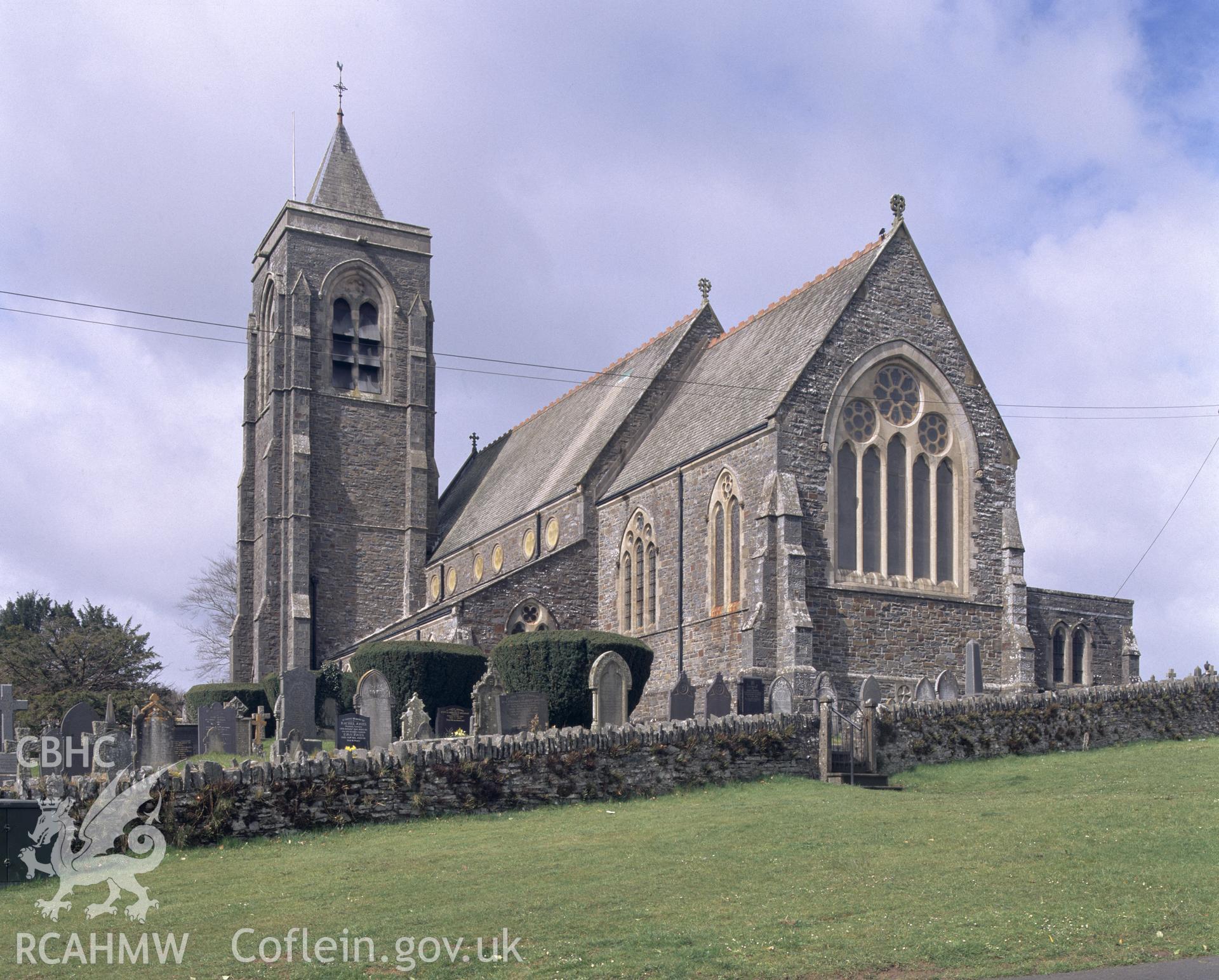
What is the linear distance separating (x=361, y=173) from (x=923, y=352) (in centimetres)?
2649

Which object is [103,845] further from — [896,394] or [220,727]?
[896,394]

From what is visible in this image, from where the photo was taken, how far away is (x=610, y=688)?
2511cm

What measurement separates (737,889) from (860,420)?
19.0m

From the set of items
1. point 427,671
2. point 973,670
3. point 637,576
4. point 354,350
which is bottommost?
point 427,671

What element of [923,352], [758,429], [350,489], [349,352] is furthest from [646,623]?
[349,352]

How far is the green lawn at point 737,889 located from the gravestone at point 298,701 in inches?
267

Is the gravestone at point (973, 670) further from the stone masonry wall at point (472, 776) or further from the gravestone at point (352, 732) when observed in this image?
the gravestone at point (352, 732)

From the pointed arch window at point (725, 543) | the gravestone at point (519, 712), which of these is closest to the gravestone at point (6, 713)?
the gravestone at point (519, 712)

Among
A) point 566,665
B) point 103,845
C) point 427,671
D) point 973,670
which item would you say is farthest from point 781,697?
point 103,845

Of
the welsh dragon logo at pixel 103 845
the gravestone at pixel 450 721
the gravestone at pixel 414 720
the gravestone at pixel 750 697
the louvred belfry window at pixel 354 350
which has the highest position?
the louvred belfry window at pixel 354 350

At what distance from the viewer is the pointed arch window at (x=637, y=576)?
33219 millimetres

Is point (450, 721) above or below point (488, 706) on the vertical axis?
below

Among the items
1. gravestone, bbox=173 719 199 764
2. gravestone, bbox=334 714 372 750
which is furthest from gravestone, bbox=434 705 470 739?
gravestone, bbox=173 719 199 764

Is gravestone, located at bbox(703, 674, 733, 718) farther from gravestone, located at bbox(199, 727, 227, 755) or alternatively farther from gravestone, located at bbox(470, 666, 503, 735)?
gravestone, located at bbox(199, 727, 227, 755)
